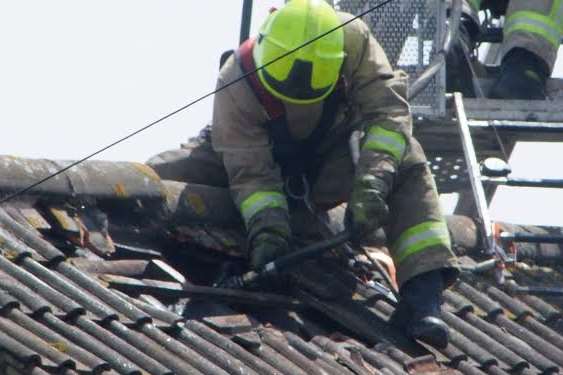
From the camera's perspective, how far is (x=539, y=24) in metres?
12.1

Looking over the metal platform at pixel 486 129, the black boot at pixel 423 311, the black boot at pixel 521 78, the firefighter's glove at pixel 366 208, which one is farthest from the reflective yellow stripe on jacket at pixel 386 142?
the black boot at pixel 521 78

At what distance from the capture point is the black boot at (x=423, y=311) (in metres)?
9.86

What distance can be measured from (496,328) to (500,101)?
1784 millimetres

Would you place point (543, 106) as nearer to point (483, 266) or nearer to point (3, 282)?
point (483, 266)

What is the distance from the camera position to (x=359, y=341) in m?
9.80

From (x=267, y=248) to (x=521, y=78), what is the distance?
2.76 meters

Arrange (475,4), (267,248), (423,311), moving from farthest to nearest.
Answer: (475,4)
(423,311)
(267,248)

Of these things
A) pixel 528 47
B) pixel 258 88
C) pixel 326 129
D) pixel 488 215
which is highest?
pixel 258 88

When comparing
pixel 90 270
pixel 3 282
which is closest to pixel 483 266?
pixel 90 270

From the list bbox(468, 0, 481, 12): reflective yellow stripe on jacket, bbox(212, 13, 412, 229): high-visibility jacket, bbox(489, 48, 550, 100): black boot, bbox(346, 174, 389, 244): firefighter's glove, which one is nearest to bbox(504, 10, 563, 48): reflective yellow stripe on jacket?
bbox(489, 48, 550, 100): black boot

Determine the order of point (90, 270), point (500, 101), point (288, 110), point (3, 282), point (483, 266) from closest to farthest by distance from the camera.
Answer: point (3, 282) < point (90, 270) < point (288, 110) < point (483, 266) < point (500, 101)

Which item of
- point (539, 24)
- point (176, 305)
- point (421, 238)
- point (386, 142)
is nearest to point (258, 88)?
point (386, 142)

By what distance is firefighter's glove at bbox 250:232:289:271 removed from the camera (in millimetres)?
9844

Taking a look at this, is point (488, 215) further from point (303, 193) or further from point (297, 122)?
point (297, 122)
